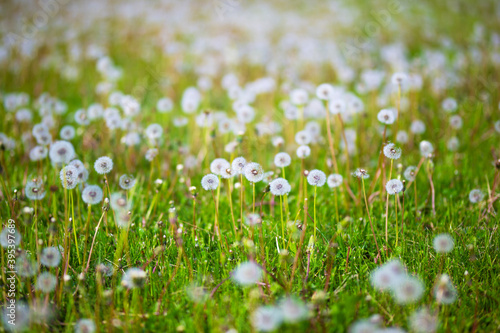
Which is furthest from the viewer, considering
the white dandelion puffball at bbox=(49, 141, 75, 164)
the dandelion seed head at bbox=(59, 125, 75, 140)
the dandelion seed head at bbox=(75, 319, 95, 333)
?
the dandelion seed head at bbox=(59, 125, 75, 140)

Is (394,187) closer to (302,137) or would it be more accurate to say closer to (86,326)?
(302,137)

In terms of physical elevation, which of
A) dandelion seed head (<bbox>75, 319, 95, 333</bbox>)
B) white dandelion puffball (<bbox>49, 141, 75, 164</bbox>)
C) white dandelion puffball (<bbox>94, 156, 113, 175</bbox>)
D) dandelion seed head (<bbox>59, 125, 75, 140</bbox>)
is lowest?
dandelion seed head (<bbox>75, 319, 95, 333</bbox>)

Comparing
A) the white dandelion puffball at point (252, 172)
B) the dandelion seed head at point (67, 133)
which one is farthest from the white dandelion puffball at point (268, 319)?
the dandelion seed head at point (67, 133)

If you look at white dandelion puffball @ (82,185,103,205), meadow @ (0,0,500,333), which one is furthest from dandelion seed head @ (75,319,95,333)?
white dandelion puffball @ (82,185,103,205)

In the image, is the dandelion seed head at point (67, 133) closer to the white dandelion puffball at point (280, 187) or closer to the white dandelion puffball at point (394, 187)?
the white dandelion puffball at point (280, 187)

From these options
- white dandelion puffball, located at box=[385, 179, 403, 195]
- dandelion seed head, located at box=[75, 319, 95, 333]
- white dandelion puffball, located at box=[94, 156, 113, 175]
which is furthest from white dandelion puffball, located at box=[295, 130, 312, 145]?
dandelion seed head, located at box=[75, 319, 95, 333]

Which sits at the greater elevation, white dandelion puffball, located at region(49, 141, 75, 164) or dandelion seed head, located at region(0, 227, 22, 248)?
white dandelion puffball, located at region(49, 141, 75, 164)

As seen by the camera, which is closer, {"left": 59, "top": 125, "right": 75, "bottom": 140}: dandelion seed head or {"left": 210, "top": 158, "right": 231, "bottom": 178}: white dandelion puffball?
{"left": 210, "top": 158, "right": 231, "bottom": 178}: white dandelion puffball

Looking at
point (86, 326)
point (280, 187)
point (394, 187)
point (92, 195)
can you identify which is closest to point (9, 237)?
point (92, 195)

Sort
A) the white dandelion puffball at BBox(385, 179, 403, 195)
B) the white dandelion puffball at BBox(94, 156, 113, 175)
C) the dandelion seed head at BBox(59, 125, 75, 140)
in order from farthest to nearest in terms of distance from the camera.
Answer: the dandelion seed head at BBox(59, 125, 75, 140), the white dandelion puffball at BBox(94, 156, 113, 175), the white dandelion puffball at BBox(385, 179, 403, 195)

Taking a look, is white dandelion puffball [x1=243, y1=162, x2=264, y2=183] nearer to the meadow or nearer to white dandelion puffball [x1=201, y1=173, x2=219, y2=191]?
the meadow
